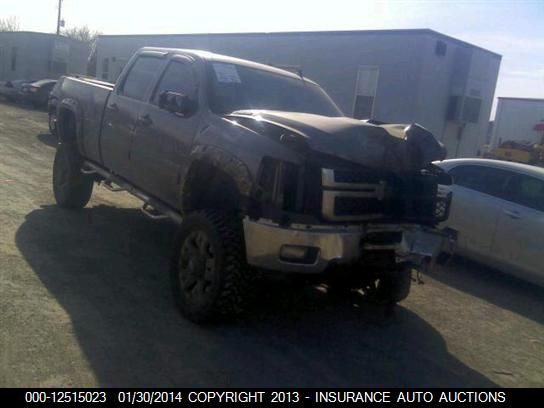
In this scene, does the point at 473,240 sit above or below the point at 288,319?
above

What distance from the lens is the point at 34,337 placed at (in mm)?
3734

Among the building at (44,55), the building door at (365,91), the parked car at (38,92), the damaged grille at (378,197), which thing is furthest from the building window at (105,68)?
the damaged grille at (378,197)

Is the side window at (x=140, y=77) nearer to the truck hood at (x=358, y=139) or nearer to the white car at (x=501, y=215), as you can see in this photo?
the truck hood at (x=358, y=139)

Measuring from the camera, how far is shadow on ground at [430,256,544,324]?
598 cm

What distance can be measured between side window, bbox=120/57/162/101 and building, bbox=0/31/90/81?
1647 inches

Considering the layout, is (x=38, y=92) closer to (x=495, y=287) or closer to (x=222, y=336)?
(x=495, y=287)

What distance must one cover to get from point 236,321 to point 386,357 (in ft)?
3.95

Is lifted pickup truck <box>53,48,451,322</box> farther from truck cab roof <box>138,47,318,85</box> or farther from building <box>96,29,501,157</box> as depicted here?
building <box>96,29,501,157</box>

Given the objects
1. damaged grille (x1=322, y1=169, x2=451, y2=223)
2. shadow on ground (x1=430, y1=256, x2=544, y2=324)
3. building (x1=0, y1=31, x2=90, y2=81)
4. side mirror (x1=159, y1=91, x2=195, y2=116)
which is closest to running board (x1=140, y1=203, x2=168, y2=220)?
side mirror (x1=159, y1=91, x2=195, y2=116)

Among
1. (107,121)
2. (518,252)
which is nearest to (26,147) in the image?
(107,121)

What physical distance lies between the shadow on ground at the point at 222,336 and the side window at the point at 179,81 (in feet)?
5.79

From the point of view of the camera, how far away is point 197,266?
4.30m

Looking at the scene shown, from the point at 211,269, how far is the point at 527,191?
443cm
